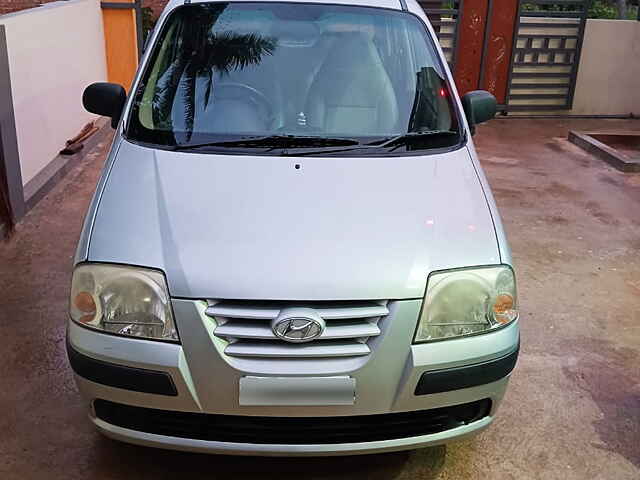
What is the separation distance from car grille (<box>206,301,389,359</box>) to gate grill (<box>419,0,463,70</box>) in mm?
7993

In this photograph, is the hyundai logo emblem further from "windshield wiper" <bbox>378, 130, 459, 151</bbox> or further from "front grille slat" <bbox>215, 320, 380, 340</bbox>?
"windshield wiper" <bbox>378, 130, 459, 151</bbox>

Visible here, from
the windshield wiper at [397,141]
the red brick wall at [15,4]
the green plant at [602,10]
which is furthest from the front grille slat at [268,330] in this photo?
the green plant at [602,10]

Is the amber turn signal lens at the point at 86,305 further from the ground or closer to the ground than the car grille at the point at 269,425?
further from the ground

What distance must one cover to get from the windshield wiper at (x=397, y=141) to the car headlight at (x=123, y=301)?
3.04 feet

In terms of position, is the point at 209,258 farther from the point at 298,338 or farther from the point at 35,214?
the point at 35,214

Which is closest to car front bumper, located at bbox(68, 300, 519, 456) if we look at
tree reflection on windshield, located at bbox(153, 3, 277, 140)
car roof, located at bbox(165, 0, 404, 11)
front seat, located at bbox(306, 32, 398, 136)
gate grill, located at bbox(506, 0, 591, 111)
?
front seat, located at bbox(306, 32, 398, 136)

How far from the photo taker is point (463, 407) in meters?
2.42

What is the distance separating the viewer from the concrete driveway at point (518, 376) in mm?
2727

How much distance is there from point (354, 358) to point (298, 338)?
19 centimetres

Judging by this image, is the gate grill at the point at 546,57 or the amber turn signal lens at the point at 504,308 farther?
the gate grill at the point at 546,57

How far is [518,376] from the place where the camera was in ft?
11.2

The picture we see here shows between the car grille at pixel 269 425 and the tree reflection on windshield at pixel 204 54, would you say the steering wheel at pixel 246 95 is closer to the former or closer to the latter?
the tree reflection on windshield at pixel 204 54

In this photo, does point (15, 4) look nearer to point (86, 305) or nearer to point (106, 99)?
point (106, 99)

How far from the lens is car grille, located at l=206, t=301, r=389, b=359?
2.16 m
